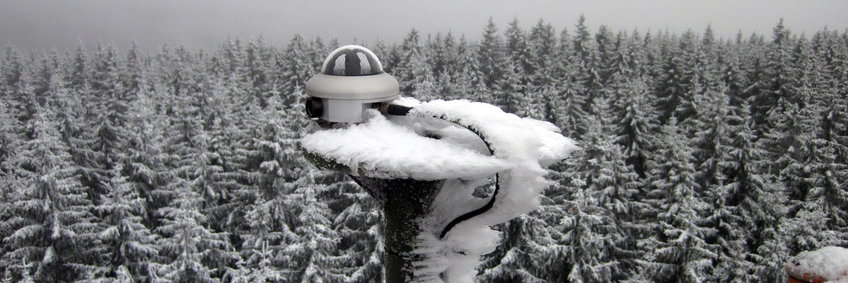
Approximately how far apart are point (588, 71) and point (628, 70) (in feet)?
11.8

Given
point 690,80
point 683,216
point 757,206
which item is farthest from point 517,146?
point 690,80

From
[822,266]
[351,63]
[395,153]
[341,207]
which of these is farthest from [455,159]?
[341,207]

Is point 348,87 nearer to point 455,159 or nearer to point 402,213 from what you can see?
point 402,213

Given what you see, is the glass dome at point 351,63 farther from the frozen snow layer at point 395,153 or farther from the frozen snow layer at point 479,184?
the frozen snow layer at point 479,184

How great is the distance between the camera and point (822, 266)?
125 inches

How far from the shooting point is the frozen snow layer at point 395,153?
2801 mm

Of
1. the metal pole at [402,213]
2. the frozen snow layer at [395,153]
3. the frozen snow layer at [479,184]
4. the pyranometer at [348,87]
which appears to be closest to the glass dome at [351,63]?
the pyranometer at [348,87]

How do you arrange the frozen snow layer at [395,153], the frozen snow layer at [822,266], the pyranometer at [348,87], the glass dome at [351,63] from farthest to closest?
the glass dome at [351,63], the pyranometer at [348,87], the frozen snow layer at [822,266], the frozen snow layer at [395,153]

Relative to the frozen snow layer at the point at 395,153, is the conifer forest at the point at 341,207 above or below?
below

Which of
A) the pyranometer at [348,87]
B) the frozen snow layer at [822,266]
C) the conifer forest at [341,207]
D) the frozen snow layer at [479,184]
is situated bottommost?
the conifer forest at [341,207]

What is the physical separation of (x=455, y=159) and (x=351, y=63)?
107 centimetres

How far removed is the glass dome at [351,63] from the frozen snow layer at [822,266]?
8.82 feet

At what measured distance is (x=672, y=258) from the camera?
2088 centimetres

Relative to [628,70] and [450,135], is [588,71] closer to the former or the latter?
[628,70]
